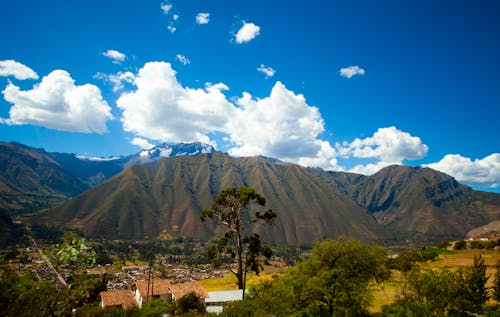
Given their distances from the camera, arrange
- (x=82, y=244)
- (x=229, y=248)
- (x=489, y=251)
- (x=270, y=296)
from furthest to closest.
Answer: (x=489, y=251) < (x=229, y=248) < (x=270, y=296) < (x=82, y=244)

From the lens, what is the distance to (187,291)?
193 feet

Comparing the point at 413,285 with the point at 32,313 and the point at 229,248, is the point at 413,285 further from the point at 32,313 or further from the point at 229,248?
the point at 32,313

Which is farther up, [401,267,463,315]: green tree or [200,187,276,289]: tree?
[200,187,276,289]: tree

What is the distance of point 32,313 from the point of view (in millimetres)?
12352

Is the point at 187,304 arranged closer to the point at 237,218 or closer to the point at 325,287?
the point at 237,218

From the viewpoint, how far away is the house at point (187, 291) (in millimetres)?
56469

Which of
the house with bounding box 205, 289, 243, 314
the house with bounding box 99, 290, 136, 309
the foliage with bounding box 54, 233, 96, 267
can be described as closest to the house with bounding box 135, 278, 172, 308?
the house with bounding box 99, 290, 136, 309

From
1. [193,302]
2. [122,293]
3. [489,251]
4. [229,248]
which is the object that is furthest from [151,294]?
[489,251]

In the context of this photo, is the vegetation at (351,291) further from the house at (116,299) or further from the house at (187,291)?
the house at (116,299)

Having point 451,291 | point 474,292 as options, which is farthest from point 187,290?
point 474,292

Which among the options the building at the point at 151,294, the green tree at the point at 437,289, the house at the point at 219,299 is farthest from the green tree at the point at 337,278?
the building at the point at 151,294

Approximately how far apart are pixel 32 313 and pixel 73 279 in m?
3.53

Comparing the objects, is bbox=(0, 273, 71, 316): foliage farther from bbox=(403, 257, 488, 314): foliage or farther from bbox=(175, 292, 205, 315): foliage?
bbox=(175, 292, 205, 315): foliage

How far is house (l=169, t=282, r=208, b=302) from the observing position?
56469 millimetres
